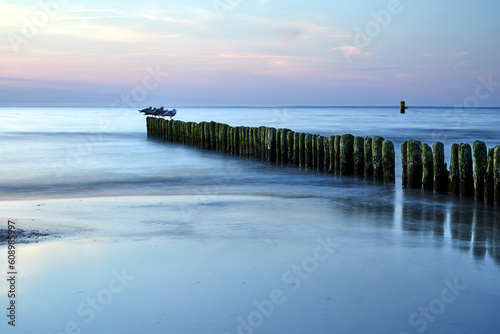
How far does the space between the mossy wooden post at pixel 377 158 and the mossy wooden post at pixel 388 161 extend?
104 mm

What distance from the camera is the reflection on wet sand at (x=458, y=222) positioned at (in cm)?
638

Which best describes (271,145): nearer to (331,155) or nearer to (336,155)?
(331,155)

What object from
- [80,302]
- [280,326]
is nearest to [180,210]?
[80,302]

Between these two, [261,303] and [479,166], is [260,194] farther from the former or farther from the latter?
[261,303]

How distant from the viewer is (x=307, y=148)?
1438 centimetres

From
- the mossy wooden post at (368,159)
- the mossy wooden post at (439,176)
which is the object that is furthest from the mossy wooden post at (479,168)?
the mossy wooden post at (368,159)

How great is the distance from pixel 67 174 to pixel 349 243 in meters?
9.57

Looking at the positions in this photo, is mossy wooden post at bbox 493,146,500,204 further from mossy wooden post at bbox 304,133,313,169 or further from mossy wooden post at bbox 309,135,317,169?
mossy wooden post at bbox 304,133,313,169

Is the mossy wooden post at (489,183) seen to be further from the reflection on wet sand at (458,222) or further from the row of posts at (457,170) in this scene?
the reflection on wet sand at (458,222)

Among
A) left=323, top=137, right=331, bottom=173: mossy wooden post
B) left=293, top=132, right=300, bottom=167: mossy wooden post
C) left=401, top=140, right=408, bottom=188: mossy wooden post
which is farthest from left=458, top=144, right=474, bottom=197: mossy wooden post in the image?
left=293, top=132, right=300, bottom=167: mossy wooden post

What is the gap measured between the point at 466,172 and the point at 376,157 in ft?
7.61

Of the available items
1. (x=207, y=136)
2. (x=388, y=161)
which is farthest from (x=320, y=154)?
(x=207, y=136)

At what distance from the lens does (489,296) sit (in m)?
4.68

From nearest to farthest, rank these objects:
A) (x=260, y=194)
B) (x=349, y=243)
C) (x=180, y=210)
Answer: (x=349, y=243) < (x=180, y=210) < (x=260, y=194)
